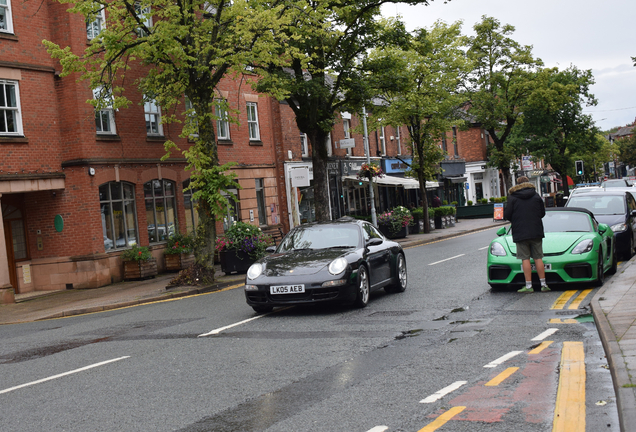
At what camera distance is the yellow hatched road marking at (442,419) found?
463 centimetres

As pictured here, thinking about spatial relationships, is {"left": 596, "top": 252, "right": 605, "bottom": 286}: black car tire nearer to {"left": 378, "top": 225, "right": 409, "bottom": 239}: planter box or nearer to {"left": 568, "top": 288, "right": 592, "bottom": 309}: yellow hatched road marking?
{"left": 568, "top": 288, "right": 592, "bottom": 309}: yellow hatched road marking

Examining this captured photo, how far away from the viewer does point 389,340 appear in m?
7.94

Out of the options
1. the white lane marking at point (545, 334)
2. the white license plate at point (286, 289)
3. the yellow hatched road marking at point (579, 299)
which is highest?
the white license plate at point (286, 289)

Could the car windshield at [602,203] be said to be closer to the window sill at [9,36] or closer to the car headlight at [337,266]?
the car headlight at [337,266]

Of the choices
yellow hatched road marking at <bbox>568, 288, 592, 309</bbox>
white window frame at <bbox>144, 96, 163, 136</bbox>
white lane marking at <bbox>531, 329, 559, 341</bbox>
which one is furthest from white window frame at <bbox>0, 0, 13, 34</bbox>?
white lane marking at <bbox>531, 329, 559, 341</bbox>

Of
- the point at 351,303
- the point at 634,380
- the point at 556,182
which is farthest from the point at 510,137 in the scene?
the point at 634,380

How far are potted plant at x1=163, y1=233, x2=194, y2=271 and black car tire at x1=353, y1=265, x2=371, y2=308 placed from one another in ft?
43.2

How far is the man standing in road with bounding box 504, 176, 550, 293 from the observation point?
422 inches

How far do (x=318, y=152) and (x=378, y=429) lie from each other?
20.3 metres

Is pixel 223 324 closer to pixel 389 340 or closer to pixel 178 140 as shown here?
pixel 389 340

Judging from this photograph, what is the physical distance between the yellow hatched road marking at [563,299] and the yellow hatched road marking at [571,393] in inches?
104

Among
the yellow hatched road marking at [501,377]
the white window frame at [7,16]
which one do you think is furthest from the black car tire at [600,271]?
the white window frame at [7,16]

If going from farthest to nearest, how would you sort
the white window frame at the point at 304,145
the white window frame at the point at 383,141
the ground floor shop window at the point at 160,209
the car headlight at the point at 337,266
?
the white window frame at the point at 383,141 → the white window frame at the point at 304,145 → the ground floor shop window at the point at 160,209 → the car headlight at the point at 337,266

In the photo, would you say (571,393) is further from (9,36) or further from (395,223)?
→ (395,223)
